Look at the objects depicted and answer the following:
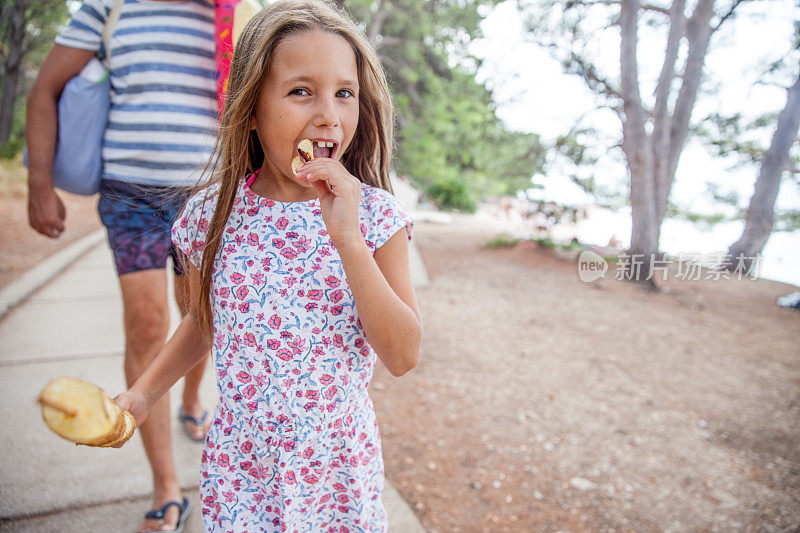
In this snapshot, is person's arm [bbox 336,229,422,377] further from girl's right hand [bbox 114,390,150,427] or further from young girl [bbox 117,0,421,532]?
girl's right hand [bbox 114,390,150,427]

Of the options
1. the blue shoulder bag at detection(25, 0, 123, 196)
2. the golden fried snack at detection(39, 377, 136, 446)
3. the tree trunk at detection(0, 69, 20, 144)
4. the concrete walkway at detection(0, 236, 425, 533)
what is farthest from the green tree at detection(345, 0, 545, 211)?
the tree trunk at detection(0, 69, 20, 144)

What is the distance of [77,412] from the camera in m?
0.81

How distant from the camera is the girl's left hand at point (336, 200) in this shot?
3.34ft

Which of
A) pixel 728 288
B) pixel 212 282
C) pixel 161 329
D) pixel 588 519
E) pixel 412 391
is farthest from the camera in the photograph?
pixel 728 288

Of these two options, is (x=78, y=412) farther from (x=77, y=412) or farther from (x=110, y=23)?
(x=110, y=23)

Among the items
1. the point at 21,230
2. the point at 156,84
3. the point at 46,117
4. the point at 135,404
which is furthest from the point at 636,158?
the point at 21,230

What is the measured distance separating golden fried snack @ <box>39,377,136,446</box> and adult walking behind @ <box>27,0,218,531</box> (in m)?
0.76

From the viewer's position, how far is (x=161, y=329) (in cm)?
176

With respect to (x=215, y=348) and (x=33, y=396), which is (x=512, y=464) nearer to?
(x=215, y=348)

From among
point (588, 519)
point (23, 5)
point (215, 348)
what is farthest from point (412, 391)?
point (23, 5)

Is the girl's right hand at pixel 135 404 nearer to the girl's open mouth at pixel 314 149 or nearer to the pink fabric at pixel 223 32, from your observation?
the girl's open mouth at pixel 314 149

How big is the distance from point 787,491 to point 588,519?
3.84ft

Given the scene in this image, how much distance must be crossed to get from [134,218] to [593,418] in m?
2.77

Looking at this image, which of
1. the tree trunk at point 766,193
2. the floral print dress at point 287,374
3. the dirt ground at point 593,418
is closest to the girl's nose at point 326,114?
the floral print dress at point 287,374
